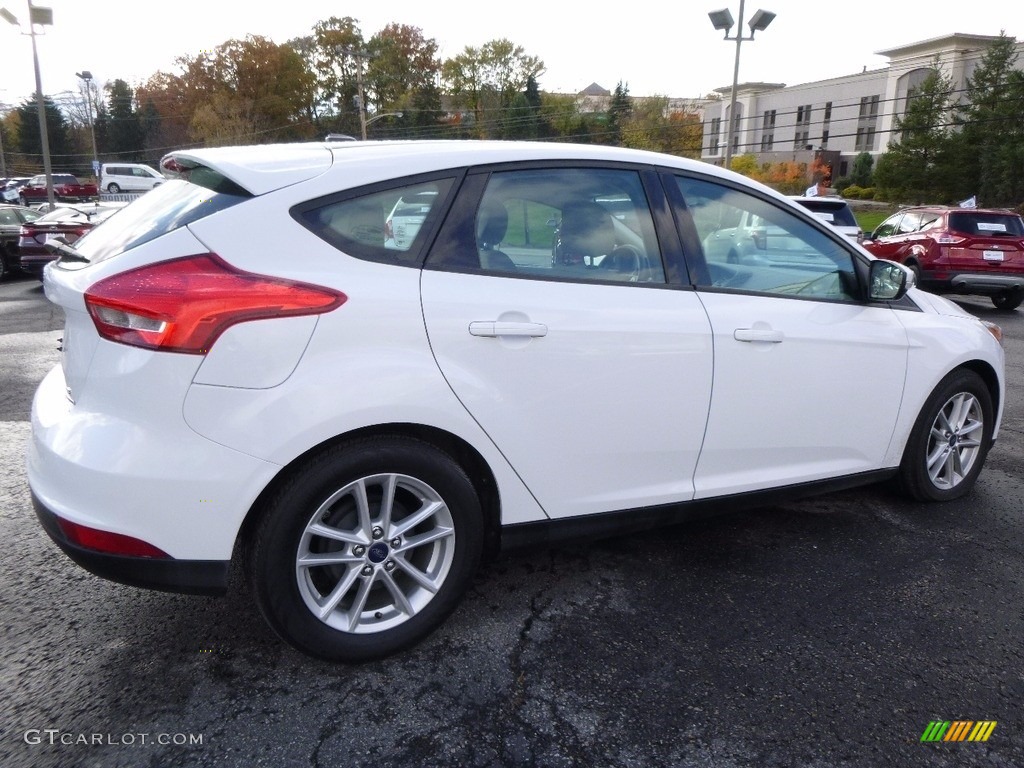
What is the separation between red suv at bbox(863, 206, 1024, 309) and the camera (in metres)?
13.1

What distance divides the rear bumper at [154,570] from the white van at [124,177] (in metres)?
51.2

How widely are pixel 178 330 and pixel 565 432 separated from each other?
1.28m

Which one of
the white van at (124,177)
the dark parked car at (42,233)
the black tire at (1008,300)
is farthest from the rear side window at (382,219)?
the white van at (124,177)

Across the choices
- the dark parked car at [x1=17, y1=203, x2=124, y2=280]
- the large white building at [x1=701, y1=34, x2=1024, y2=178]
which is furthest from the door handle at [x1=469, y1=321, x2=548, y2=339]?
the large white building at [x1=701, y1=34, x2=1024, y2=178]

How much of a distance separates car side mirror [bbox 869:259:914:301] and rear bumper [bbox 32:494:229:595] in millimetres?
2873

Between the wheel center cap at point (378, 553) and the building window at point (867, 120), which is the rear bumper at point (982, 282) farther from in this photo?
the building window at point (867, 120)

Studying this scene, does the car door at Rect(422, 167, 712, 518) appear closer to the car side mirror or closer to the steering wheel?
the steering wheel

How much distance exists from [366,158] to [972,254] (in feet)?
43.4

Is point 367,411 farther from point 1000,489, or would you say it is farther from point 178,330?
point 1000,489

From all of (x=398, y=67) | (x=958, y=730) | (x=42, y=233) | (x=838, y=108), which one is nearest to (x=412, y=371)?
(x=958, y=730)

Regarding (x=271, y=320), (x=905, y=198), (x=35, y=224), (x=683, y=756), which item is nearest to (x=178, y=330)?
(x=271, y=320)

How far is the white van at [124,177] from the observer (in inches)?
1895

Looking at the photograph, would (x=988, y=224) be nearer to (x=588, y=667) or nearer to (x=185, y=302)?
(x=588, y=667)

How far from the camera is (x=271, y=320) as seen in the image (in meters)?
2.32
